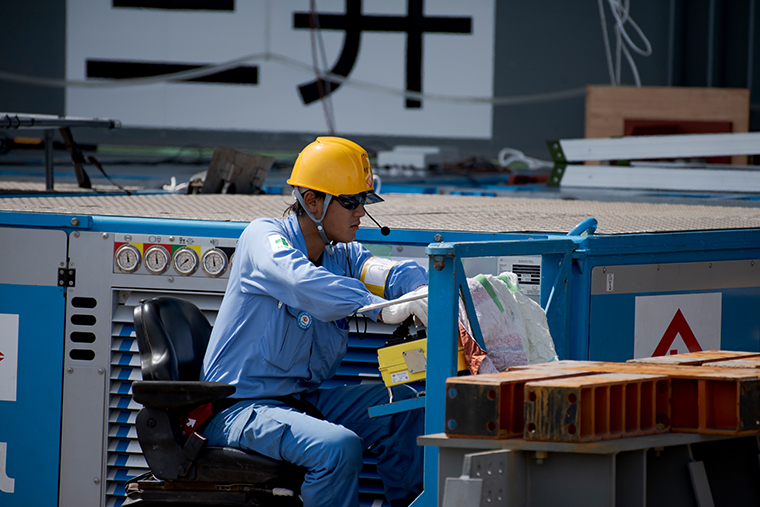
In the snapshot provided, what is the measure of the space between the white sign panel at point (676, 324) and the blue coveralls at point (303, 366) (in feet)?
2.63

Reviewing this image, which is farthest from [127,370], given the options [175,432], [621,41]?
[621,41]

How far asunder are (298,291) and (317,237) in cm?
35

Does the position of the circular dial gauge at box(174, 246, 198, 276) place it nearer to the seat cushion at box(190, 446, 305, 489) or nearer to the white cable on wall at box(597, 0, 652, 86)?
the seat cushion at box(190, 446, 305, 489)

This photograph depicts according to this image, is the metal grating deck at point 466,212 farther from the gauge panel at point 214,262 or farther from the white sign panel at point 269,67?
the white sign panel at point 269,67

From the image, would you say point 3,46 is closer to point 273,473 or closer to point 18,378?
point 18,378

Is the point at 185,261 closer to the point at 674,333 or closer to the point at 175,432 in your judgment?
the point at 175,432

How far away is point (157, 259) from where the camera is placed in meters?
3.20

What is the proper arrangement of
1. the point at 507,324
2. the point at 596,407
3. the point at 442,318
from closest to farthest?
the point at 596,407 < the point at 442,318 < the point at 507,324

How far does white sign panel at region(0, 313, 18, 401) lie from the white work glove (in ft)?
4.79

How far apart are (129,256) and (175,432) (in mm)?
883

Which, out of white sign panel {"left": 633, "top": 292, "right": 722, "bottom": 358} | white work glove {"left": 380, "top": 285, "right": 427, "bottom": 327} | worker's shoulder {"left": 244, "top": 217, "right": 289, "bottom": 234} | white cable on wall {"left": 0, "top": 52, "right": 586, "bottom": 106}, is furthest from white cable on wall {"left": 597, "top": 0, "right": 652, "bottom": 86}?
white work glove {"left": 380, "top": 285, "right": 427, "bottom": 327}

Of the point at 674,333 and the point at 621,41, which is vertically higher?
the point at 621,41

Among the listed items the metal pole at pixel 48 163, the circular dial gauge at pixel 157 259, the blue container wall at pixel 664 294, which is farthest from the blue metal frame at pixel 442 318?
the metal pole at pixel 48 163

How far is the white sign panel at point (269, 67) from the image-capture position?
8.78 metres
